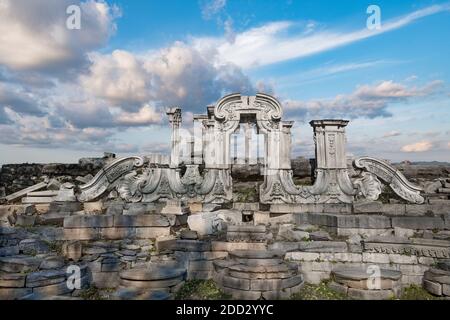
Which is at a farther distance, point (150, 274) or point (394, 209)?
point (394, 209)

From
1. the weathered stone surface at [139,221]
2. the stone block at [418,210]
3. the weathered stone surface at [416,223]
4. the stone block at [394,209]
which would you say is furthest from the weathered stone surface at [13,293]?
the stone block at [418,210]

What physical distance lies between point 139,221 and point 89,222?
1092 mm

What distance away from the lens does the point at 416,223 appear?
7285mm

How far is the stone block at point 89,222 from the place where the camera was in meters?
6.97

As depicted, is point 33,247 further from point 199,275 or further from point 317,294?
point 317,294

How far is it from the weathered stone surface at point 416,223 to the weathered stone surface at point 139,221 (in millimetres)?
5351

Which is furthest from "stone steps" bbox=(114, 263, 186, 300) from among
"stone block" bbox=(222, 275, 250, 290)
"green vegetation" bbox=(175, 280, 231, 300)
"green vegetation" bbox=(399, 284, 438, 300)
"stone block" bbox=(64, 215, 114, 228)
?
"green vegetation" bbox=(399, 284, 438, 300)

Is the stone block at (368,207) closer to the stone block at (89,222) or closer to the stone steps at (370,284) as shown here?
the stone steps at (370,284)

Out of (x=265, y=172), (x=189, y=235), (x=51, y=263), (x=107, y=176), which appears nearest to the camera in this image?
(x=51, y=263)

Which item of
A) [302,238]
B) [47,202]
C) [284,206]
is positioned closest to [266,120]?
[284,206]

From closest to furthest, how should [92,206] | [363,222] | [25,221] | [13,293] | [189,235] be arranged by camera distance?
[13,293]
[189,235]
[363,222]
[25,221]
[92,206]

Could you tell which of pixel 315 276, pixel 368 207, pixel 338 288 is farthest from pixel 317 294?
pixel 368 207

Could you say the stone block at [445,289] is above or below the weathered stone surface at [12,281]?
below
